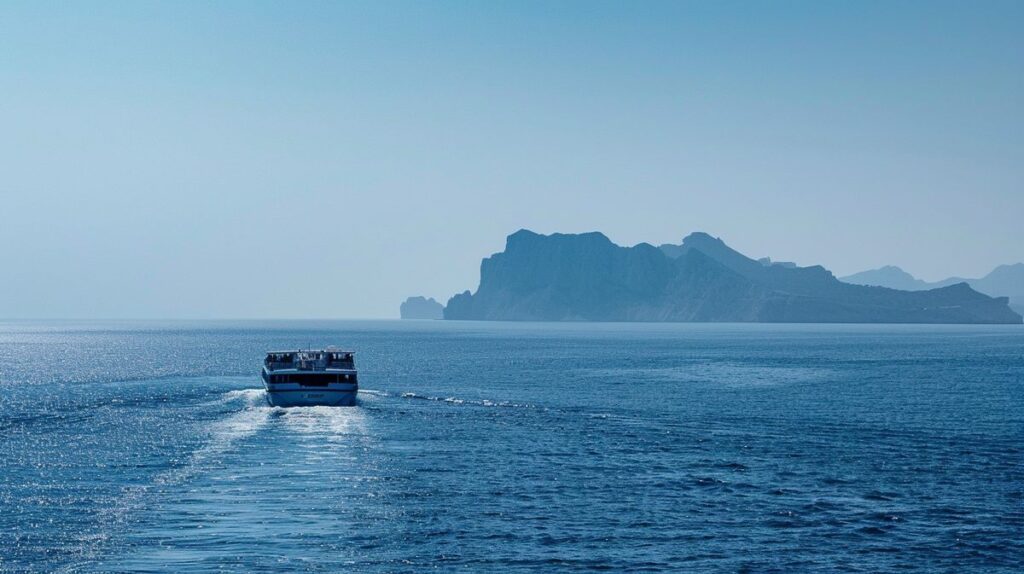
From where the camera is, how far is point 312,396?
340 feet

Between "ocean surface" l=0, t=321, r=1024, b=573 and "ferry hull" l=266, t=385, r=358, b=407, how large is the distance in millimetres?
2495

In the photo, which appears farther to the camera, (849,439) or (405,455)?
(849,439)

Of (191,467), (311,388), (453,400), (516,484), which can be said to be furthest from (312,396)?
(516,484)

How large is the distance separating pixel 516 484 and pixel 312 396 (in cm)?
4971

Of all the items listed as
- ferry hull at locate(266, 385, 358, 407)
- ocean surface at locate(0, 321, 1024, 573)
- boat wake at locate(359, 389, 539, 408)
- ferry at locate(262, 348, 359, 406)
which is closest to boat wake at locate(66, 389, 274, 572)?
ocean surface at locate(0, 321, 1024, 573)

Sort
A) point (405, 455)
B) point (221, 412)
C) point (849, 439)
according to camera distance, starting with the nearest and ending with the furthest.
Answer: point (405, 455), point (849, 439), point (221, 412)

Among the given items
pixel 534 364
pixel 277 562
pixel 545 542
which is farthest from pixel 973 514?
pixel 534 364

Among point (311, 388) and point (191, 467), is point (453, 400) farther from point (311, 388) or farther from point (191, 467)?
point (191, 467)

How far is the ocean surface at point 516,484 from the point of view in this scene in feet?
139

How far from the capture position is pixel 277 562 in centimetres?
4038

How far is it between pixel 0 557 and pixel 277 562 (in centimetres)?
1114

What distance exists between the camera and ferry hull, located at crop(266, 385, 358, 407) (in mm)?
102500

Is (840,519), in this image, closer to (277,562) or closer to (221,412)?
(277,562)

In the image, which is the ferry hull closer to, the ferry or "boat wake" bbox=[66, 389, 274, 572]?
the ferry
